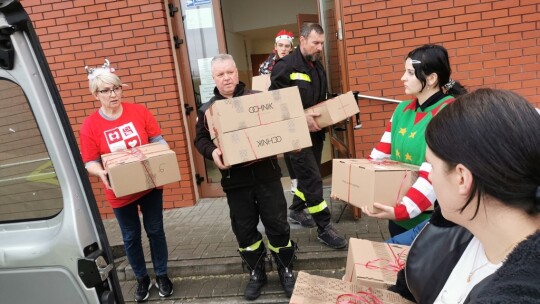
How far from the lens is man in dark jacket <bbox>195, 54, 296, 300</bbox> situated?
2.82m

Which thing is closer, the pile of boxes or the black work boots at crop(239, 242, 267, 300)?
the pile of boxes

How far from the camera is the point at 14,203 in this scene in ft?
5.68

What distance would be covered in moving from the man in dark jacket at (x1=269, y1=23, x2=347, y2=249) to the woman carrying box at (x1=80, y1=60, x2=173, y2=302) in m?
1.24

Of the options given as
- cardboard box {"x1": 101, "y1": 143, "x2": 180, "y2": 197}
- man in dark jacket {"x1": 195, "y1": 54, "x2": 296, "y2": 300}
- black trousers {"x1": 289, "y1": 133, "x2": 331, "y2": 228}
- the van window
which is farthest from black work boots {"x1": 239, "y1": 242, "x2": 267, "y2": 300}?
the van window

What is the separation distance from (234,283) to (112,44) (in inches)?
128

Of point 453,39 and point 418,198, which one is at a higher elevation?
point 453,39

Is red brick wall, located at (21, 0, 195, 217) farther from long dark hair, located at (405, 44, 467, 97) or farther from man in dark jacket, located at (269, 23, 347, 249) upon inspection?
long dark hair, located at (405, 44, 467, 97)

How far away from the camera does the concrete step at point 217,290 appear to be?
10.6 ft

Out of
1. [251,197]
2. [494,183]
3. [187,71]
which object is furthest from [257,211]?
[187,71]

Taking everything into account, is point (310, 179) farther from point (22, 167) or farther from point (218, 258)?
point (22, 167)

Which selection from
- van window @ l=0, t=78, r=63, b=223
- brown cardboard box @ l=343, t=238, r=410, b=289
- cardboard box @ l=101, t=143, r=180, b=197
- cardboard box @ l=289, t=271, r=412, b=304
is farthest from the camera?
cardboard box @ l=101, t=143, r=180, b=197

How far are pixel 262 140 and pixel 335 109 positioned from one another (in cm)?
116

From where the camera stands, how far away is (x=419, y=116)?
2154mm

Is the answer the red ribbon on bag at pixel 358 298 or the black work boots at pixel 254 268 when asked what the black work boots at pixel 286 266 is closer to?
the black work boots at pixel 254 268
